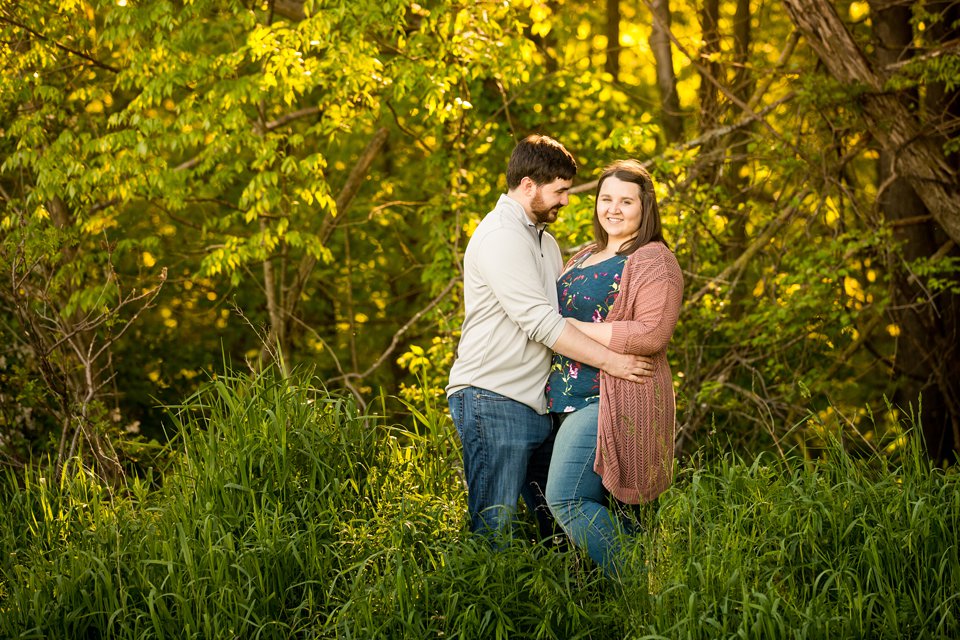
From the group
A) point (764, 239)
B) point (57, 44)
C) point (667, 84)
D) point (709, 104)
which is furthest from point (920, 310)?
point (57, 44)

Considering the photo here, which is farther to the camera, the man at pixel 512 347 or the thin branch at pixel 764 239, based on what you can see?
the thin branch at pixel 764 239

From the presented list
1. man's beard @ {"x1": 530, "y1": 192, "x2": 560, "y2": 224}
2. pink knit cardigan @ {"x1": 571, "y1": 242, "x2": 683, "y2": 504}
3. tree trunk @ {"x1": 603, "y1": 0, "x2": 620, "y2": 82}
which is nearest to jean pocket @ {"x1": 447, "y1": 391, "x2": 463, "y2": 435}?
pink knit cardigan @ {"x1": 571, "y1": 242, "x2": 683, "y2": 504}

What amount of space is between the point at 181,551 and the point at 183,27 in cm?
568

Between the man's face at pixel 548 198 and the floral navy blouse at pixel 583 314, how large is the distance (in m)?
0.27

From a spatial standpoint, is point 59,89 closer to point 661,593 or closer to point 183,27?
point 183,27

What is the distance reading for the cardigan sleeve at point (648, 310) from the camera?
3.77 metres

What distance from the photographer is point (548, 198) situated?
13.0 feet

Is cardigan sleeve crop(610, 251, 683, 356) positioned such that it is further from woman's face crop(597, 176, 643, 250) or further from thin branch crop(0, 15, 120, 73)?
thin branch crop(0, 15, 120, 73)

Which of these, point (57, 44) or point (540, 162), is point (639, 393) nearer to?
point (540, 162)

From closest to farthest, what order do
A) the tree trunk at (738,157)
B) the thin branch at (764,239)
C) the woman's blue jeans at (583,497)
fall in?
the woman's blue jeans at (583,497) → the thin branch at (764,239) → the tree trunk at (738,157)

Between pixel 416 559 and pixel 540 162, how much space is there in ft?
5.10

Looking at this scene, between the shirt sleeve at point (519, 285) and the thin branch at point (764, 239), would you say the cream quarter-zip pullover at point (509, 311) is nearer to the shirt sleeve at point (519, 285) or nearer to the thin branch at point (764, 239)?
the shirt sleeve at point (519, 285)

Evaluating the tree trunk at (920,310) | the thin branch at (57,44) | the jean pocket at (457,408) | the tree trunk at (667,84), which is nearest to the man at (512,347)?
the jean pocket at (457,408)

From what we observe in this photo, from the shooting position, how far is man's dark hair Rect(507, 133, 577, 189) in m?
3.93
